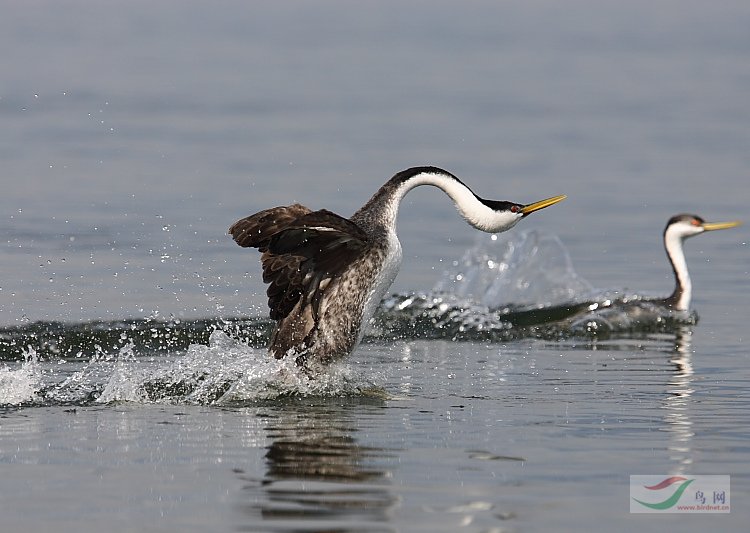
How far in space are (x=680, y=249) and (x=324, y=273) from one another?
5754 millimetres

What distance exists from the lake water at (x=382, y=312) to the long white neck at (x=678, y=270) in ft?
0.66

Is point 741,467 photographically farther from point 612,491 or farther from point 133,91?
point 133,91

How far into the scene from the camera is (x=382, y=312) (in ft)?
44.6

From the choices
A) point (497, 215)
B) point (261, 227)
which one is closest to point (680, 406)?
point (497, 215)

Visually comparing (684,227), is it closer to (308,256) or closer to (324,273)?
(324,273)

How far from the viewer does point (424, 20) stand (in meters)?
57.1

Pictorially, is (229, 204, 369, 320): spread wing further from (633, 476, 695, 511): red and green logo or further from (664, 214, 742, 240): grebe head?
(664, 214, 742, 240): grebe head

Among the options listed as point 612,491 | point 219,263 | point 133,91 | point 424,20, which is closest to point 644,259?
point 219,263

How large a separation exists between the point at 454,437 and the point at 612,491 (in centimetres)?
139

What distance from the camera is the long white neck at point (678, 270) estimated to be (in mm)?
14047

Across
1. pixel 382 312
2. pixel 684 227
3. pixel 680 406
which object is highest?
pixel 684 227

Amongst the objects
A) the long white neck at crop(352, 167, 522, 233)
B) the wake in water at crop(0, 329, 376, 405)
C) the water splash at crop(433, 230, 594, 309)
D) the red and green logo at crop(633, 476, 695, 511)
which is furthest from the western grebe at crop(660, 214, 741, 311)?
the red and green logo at crop(633, 476, 695, 511)

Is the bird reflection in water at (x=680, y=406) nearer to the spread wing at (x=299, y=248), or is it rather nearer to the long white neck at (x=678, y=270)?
the long white neck at (x=678, y=270)

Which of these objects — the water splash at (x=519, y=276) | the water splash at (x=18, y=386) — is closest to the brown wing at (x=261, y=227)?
the water splash at (x=18, y=386)
